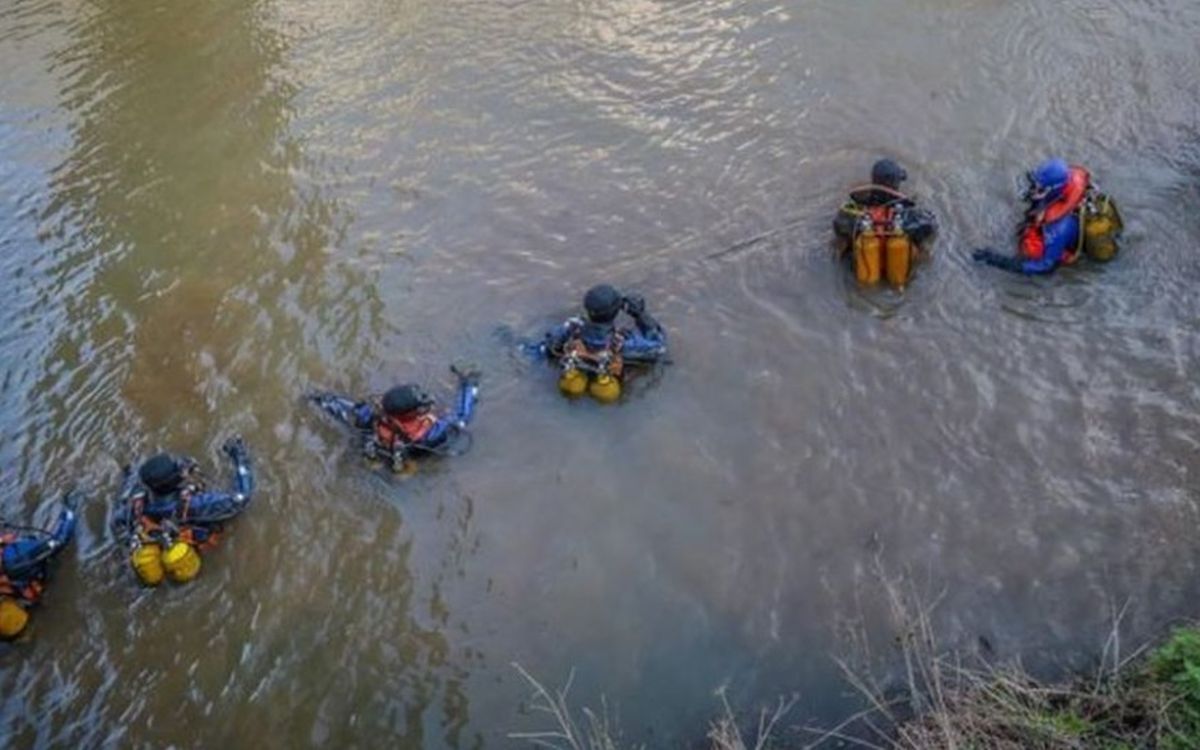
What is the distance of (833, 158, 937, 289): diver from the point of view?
9117 mm

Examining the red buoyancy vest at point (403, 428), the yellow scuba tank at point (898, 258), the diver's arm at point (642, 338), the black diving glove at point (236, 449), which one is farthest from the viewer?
the yellow scuba tank at point (898, 258)

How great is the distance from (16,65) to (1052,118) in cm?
1355

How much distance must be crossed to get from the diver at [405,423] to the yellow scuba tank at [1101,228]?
5424mm

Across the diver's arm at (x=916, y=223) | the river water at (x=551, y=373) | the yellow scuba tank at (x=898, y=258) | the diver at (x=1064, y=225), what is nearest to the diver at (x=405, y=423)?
the river water at (x=551, y=373)

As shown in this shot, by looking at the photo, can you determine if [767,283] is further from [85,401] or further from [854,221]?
[85,401]

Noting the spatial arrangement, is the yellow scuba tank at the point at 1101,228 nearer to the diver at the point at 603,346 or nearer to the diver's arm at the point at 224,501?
the diver at the point at 603,346

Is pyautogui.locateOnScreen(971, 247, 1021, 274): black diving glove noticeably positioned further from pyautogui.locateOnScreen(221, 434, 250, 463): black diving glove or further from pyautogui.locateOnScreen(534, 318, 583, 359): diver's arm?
pyautogui.locateOnScreen(221, 434, 250, 463): black diving glove

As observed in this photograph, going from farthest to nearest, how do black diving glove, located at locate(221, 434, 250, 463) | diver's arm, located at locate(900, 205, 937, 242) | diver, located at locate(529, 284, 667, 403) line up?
diver's arm, located at locate(900, 205, 937, 242) → diver, located at locate(529, 284, 667, 403) → black diving glove, located at locate(221, 434, 250, 463)

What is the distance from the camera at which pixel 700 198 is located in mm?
10734

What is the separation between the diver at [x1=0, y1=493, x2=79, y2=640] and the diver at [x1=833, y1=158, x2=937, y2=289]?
6.90m

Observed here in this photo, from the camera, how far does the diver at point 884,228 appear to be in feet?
29.9

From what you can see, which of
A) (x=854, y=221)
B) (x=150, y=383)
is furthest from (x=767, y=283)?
(x=150, y=383)

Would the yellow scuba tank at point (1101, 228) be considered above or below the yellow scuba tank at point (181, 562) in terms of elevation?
above

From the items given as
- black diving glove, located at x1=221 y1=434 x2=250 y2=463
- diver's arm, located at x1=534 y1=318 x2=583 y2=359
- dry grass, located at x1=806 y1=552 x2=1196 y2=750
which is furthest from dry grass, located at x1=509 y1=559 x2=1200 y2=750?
black diving glove, located at x1=221 y1=434 x2=250 y2=463
